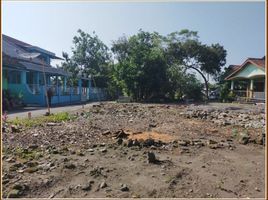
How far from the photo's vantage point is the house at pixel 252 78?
27384 millimetres

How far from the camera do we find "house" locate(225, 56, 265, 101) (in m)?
27.4

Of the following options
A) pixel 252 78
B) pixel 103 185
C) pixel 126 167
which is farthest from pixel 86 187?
pixel 252 78

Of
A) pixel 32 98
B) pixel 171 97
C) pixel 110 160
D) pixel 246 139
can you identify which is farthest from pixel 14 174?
pixel 171 97

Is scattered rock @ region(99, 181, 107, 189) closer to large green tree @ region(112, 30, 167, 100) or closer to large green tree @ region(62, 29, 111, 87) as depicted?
large green tree @ region(112, 30, 167, 100)

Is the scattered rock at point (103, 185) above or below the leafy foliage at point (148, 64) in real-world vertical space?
below

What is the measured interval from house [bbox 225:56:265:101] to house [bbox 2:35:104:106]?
51.1ft

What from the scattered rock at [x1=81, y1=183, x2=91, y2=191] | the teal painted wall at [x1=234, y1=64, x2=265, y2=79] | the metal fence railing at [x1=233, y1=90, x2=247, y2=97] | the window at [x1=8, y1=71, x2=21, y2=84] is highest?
the teal painted wall at [x1=234, y1=64, x2=265, y2=79]

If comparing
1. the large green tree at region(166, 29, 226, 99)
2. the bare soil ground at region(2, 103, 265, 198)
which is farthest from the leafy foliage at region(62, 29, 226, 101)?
the bare soil ground at region(2, 103, 265, 198)

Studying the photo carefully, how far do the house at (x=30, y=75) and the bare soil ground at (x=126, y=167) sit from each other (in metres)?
11.8

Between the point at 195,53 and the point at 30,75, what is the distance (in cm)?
1852

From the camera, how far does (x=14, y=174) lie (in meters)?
4.94

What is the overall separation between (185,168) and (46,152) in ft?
9.13

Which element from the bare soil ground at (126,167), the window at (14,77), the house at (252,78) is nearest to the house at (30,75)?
the window at (14,77)

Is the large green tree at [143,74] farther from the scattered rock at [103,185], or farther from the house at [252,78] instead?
the scattered rock at [103,185]
